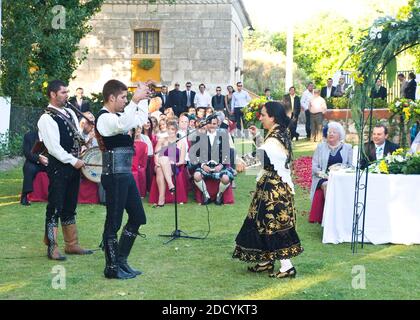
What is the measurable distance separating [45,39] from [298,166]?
7.65 meters

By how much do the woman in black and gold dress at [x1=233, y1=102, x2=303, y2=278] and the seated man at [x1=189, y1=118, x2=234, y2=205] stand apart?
504cm

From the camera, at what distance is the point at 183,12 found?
108ft

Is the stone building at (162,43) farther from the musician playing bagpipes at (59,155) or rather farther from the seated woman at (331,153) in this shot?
the musician playing bagpipes at (59,155)

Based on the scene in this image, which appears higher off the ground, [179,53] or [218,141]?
[179,53]

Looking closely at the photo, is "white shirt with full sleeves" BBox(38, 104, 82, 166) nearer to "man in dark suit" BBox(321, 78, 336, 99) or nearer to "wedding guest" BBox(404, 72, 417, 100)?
"wedding guest" BBox(404, 72, 417, 100)

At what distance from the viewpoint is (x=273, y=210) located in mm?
7926

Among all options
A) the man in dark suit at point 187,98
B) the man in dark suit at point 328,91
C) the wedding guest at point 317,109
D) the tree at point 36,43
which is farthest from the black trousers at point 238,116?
the tree at point 36,43

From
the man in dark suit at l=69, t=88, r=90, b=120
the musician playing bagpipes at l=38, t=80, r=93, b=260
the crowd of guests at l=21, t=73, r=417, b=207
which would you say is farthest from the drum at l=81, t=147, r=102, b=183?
the man in dark suit at l=69, t=88, r=90, b=120

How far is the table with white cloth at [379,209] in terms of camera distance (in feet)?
32.1

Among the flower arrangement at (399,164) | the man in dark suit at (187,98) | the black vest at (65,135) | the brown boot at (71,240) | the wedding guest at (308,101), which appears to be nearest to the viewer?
the black vest at (65,135)

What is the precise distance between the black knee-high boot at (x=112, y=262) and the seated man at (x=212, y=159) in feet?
17.9

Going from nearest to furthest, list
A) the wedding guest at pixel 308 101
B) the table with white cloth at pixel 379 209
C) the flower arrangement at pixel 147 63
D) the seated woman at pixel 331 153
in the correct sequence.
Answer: the table with white cloth at pixel 379 209, the seated woman at pixel 331 153, the wedding guest at pixel 308 101, the flower arrangement at pixel 147 63

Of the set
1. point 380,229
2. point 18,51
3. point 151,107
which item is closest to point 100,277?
point 380,229

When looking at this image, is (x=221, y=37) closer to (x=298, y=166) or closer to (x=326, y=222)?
(x=298, y=166)
